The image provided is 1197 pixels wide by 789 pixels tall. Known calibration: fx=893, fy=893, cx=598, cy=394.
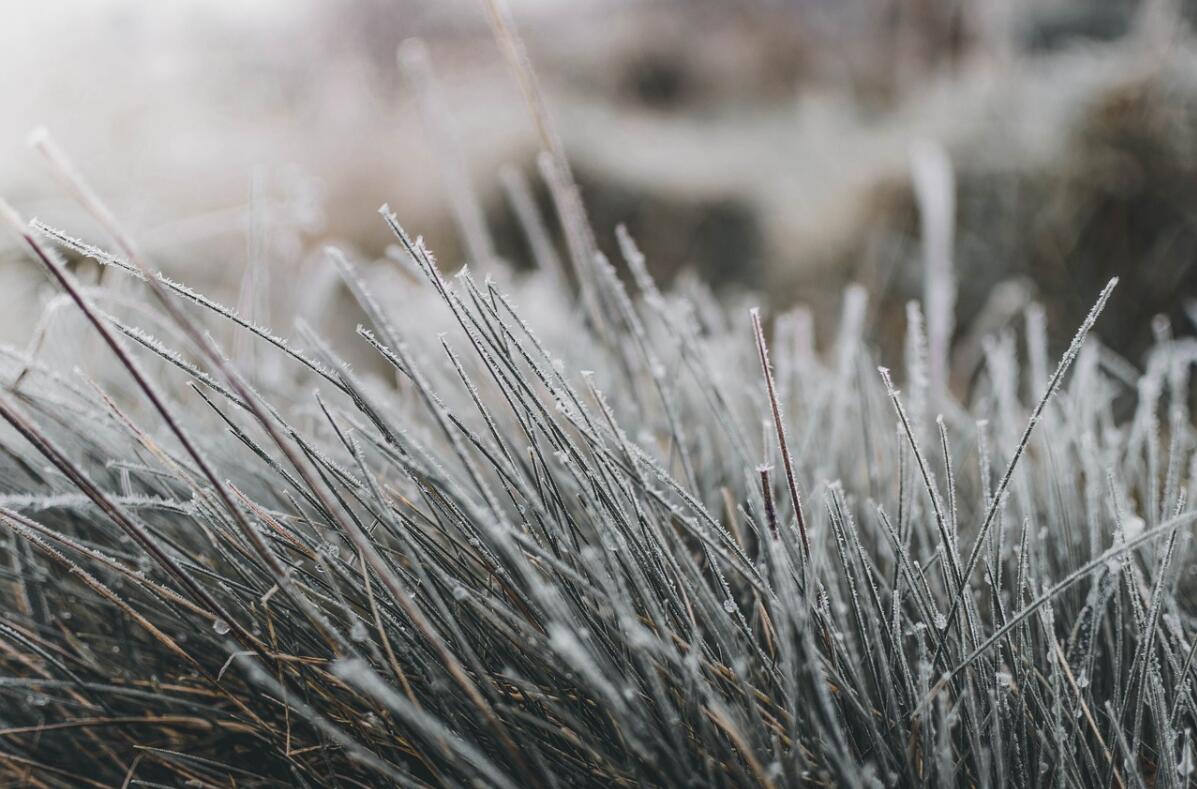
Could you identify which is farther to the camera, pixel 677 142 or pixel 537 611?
pixel 677 142

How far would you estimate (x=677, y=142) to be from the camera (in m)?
2.97

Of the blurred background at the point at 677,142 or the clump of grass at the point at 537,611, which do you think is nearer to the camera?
the clump of grass at the point at 537,611

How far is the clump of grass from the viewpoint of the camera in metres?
0.39

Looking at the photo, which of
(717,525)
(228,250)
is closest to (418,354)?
(717,525)

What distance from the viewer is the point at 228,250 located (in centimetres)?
223

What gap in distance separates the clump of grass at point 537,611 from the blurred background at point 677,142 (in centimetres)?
31

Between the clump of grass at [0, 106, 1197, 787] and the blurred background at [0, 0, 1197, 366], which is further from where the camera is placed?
the blurred background at [0, 0, 1197, 366]

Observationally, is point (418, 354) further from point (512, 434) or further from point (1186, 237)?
point (1186, 237)

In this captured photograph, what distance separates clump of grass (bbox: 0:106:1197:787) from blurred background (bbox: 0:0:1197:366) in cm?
31

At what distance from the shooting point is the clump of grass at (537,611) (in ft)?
1.27

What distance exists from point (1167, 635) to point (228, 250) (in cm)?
219

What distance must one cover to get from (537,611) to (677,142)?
8.96ft

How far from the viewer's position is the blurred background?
1.57m

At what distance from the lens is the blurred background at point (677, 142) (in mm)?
1574
